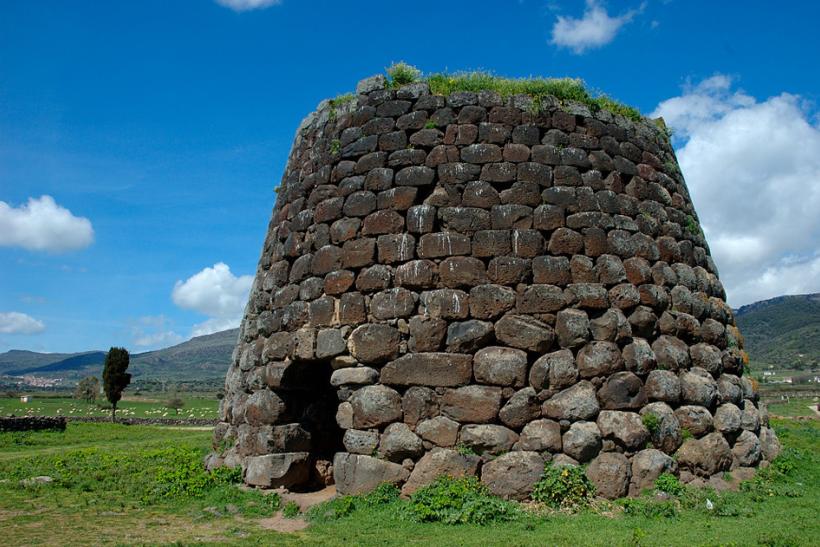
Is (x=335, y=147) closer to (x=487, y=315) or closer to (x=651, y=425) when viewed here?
(x=487, y=315)

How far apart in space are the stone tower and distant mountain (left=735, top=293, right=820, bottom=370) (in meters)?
112

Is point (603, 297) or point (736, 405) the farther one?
point (736, 405)

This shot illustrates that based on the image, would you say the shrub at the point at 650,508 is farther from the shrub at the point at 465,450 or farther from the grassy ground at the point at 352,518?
the shrub at the point at 465,450

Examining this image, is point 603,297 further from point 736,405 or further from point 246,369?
point 246,369

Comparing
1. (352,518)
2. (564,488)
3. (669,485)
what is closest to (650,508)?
(669,485)

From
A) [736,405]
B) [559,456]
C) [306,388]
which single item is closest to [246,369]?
[306,388]

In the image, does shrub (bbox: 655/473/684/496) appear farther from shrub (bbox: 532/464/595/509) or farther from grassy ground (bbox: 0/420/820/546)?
shrub (bbox: 532/464/595/509)

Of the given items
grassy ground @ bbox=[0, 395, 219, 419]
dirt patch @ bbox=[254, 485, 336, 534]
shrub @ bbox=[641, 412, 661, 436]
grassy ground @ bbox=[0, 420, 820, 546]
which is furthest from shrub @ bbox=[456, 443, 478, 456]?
grassy ground @ bbox=[0, 395, 219, 419]

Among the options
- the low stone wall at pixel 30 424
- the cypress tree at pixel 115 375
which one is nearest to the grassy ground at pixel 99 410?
the cypress tree at pixel 115 375

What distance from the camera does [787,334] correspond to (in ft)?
464

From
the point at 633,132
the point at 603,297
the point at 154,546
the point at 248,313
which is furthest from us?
the point at 248,313

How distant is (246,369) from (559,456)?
5384mm

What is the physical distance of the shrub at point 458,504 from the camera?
7.40 metres

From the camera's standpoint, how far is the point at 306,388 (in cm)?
1024
